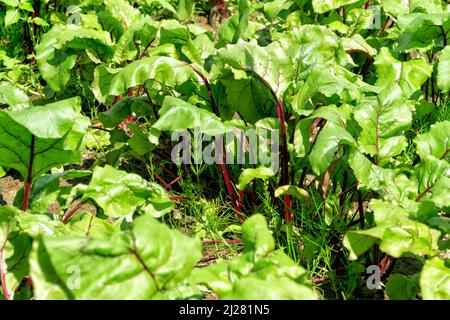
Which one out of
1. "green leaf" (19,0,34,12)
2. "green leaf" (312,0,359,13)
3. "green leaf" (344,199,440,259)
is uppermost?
"green leaf" (312,0,359,13)

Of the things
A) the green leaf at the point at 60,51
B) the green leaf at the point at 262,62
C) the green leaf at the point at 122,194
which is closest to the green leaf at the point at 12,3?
the green leaf at the point at 60,51

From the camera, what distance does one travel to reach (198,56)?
326 cm

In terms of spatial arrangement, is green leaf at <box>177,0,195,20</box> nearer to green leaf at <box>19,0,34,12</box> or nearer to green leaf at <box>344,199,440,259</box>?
green leaf at <box>19,0,34,12</box>

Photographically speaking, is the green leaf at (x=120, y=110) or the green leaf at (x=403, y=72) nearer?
the green leaf at (x=120, y=110)

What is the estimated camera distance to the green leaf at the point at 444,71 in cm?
302

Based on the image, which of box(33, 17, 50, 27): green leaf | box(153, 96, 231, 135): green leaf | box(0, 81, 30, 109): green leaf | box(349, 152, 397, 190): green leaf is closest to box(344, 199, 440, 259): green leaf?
box(349, 152, 397, 190): green leaf

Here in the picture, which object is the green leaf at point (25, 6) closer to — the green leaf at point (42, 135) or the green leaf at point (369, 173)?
the green leaf at point (42, 135)

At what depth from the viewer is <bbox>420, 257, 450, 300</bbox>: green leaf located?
2070mm

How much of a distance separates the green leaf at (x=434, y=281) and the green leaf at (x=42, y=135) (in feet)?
4.03

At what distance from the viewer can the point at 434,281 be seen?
82.1 inches

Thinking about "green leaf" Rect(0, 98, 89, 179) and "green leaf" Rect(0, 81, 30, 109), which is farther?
"green leaf" Rect(0, 81, 30, 109)

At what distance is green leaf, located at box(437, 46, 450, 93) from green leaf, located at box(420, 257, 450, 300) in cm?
113
